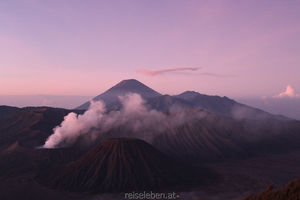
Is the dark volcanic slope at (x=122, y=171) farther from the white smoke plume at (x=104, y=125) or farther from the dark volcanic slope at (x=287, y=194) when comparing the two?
the dark volcanic slope at (x=287, y=194)

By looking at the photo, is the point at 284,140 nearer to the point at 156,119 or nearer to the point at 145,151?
the point at 156,119

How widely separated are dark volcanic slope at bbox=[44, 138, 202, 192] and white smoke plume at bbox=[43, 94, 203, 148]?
26.4m

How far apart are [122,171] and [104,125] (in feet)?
155

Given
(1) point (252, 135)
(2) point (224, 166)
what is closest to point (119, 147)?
(2) point (224, 166)

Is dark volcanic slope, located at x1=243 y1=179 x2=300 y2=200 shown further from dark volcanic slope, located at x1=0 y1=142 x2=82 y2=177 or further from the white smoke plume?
the white smoke plume

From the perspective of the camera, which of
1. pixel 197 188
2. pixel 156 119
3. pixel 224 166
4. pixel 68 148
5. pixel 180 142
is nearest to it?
pixel 197 188

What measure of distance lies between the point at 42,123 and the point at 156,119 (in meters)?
42.2

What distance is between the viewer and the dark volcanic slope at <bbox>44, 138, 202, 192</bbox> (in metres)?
47.8

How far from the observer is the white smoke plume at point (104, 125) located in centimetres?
8088

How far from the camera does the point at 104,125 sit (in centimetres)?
9650

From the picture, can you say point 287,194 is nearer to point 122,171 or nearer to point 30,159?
point 122,171

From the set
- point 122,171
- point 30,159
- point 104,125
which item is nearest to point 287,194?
point 122,171

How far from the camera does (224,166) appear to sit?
6675 centimetres

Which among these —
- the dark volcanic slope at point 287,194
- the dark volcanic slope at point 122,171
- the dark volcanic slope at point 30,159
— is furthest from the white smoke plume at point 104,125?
the dark volcanic slope at point 287,194
